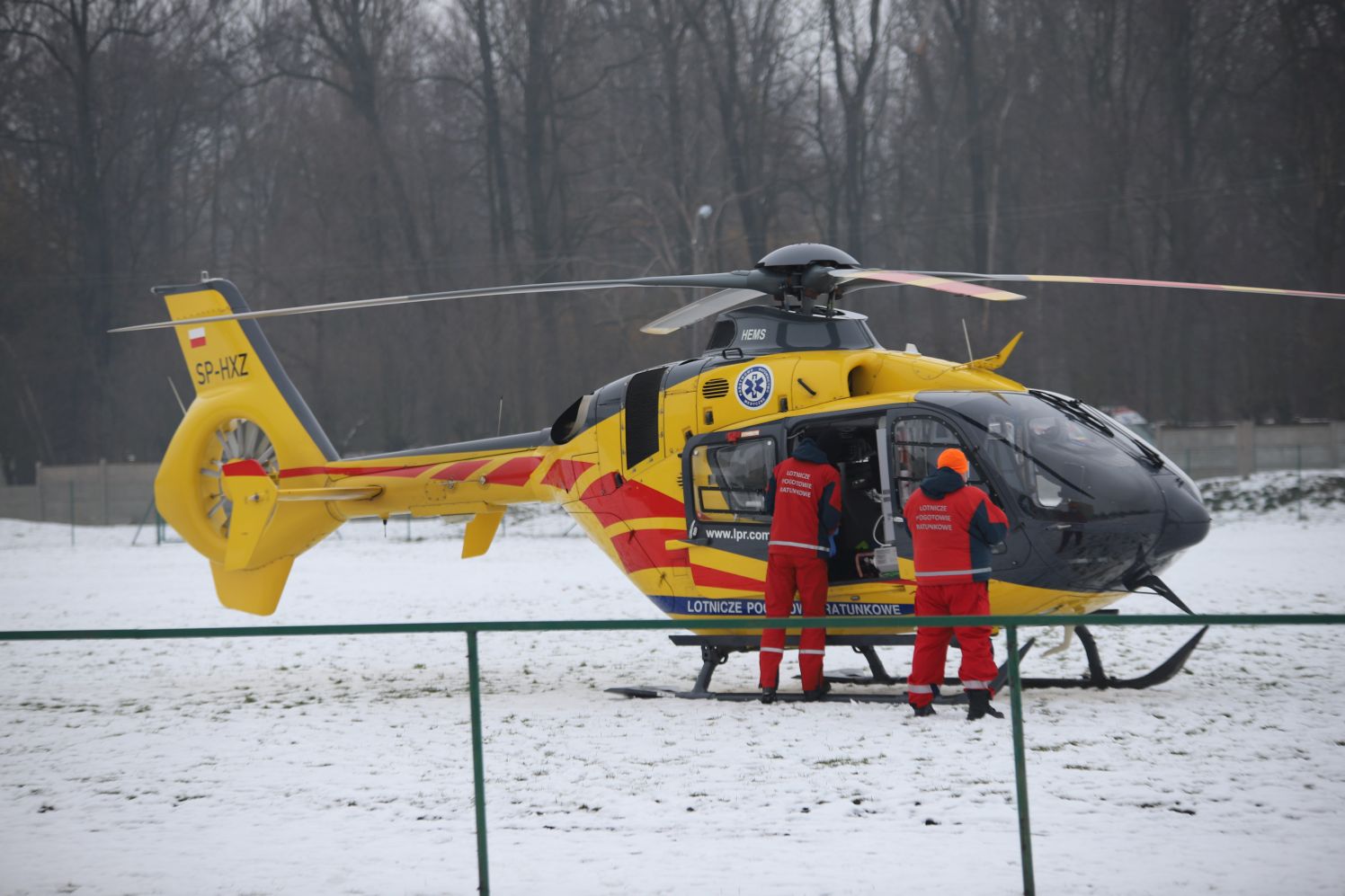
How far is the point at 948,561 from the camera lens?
796 cm

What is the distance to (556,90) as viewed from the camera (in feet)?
136

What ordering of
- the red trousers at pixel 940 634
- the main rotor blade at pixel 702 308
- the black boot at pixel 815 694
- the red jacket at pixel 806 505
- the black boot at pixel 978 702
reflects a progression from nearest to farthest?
the black boot at pixel 978 702, the red trousers at pixel 940 634, the red jacket at pixel 806 505, the black boot at pixel 815 694, the main rotor blade at pixel 702 308

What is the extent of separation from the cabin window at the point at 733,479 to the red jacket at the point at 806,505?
0.45 meters

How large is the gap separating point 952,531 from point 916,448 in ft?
2.99

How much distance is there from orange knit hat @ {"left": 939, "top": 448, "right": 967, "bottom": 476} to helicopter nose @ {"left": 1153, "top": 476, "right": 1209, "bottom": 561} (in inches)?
56.5

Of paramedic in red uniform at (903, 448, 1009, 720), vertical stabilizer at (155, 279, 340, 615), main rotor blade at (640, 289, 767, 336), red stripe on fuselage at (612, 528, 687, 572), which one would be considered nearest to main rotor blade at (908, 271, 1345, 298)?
paramedic in red uniform at (903, 448, 1009, 720)

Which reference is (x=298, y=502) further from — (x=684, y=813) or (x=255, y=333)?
(x=684, y=813)

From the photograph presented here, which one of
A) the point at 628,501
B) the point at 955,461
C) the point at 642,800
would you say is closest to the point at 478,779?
the point at 642,800

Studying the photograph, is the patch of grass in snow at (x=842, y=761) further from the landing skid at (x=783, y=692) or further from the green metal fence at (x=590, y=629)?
the landing skid at (x=783, y=692)

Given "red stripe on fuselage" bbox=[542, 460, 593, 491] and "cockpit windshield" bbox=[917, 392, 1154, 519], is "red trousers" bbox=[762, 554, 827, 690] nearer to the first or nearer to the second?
"cockpit windshield" bbox=[917, 392, 1154, 519]

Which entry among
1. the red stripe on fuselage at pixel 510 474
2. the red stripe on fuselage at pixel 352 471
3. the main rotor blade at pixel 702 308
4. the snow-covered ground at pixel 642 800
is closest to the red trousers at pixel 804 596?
the snow-covered ground at pixel 642 800

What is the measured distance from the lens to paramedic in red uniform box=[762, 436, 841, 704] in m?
8.73

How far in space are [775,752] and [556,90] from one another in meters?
38.2

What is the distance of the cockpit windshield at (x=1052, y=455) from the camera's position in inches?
328
